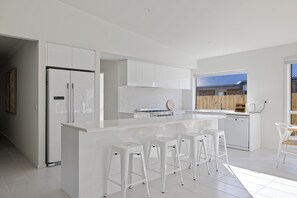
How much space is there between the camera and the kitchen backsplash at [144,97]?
5.67m

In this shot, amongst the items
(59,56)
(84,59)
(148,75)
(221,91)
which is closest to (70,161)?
(59,56)

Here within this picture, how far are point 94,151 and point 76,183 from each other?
420 mm

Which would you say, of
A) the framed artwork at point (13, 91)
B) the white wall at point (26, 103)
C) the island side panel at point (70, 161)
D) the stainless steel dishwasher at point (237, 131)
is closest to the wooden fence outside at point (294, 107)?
the stainless steel dishwasher at point (237, 131)

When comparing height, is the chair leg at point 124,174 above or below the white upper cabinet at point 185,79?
below

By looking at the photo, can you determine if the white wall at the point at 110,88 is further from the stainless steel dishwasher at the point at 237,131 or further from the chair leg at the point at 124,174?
the chair leg at the point at 124,174

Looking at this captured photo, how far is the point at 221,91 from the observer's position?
6.32 m

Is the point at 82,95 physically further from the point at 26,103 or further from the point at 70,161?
the point at 70,161

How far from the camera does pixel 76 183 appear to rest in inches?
99.3

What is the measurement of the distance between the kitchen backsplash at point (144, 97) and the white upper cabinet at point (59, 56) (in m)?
1.81

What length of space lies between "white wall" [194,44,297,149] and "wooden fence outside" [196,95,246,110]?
419 millimetres

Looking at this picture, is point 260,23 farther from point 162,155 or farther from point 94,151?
point 94,151

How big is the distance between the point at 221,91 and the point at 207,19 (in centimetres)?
288

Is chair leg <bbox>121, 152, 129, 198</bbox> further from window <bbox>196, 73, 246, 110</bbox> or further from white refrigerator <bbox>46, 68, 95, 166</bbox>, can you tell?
window <bbox>196, 73, 246, 110</bbox>

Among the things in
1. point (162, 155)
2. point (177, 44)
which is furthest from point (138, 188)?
point (177, 44)
